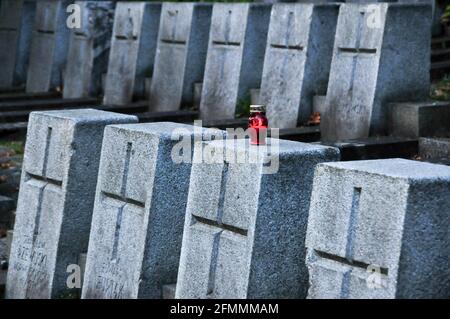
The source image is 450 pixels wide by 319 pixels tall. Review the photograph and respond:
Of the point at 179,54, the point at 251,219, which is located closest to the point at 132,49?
the point at 179,54

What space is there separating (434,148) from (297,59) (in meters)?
2.12

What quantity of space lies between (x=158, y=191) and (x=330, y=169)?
1481mm

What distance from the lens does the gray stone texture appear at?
368 inches

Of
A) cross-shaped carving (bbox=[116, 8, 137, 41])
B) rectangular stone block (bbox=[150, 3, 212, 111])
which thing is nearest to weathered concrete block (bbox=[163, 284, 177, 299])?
rectangular stone block (bbox=[150, 3, 212, 111])

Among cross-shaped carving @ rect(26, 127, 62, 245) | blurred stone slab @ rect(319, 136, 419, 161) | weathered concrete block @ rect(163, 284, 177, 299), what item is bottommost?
weathered concrete block @ rect(163, 284, 177, 299)

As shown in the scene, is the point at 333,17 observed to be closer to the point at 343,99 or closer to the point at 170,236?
the point at 343,99

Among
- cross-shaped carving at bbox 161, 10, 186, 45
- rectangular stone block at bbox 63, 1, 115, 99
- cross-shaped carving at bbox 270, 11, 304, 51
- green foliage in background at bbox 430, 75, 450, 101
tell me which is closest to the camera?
green foliage in background at bbox 430, 75, 450, 101

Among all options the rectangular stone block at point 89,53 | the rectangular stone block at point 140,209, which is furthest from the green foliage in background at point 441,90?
the rectangular stone block at point 89,53

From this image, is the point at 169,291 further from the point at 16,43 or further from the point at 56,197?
the point at 16,43

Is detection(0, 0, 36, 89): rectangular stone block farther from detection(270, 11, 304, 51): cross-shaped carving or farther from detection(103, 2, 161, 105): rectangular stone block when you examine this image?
detection(270, 11, 304, 51): cross-shaped carving

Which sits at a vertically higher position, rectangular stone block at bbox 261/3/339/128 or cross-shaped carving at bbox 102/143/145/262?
rectangular stone block at bbox 261/3/339/128

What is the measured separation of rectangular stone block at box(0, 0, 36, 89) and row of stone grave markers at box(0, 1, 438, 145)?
2.55ft

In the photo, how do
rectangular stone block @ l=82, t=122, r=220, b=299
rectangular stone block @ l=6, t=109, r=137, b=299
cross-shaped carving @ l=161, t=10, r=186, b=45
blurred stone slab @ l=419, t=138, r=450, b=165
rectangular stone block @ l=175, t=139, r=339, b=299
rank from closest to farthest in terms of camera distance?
1. rectangular stone block @ l=175, t=139, r=339, b=299
2. rectangular stone block @ l=82, t=122, r=220, b=299
3. rectangular stone block @ l=6, t=109, r=137, b=299
4. blurred stone slab @ l=419, t=138, r=450, b=165
5. cross-shaped carving @ l=161, t=10, r=186, b=45

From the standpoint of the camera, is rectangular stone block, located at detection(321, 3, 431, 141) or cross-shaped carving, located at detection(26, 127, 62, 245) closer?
cross-shaped carving, located at detection(26, 127, 62, 245)
